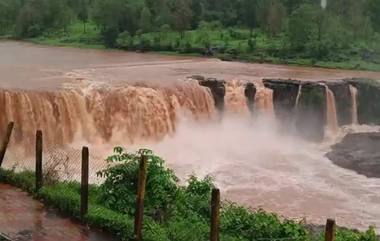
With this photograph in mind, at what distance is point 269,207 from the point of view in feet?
45.9

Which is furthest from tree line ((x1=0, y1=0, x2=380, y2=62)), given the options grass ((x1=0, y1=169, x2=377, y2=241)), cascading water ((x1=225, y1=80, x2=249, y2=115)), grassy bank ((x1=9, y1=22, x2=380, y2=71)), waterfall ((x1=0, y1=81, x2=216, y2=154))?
grass ((x1=0, y1=169, x2=377, y2=241))

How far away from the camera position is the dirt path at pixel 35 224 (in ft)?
26.5

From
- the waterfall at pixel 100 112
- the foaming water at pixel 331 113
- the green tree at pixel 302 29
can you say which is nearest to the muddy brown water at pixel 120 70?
the waterfall at pixel 100 112

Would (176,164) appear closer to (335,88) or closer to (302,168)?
(302,168)

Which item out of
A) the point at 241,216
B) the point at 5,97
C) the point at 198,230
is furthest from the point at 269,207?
the point at 5,97

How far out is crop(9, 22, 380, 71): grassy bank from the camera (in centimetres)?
3588

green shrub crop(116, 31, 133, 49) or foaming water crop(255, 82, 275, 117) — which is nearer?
foaming water crop(255, 82, 275, 117)

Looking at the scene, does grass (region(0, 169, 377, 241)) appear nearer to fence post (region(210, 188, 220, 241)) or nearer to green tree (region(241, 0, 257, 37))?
fence post (region(210, 188, 220, 241))

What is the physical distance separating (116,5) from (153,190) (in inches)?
1498

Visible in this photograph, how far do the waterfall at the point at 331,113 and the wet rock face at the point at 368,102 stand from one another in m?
1.38

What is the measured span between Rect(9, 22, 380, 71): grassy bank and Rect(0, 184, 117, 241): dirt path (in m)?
27.5

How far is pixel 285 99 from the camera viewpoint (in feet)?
76.7

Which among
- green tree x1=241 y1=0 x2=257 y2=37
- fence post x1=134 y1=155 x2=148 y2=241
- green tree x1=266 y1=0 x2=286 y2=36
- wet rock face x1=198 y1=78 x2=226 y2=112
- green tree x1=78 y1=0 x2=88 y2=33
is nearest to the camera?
fence post x1=134 y1=155 x2=148 y2=241

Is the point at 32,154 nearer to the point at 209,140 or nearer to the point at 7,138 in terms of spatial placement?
the point at 209,140
